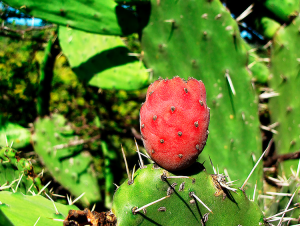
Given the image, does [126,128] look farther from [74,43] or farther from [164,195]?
[164,195]

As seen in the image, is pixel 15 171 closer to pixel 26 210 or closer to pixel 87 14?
pixel 26 210

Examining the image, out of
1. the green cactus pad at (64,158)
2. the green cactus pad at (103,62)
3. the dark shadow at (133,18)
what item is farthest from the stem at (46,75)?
the dark shadow at (133,18)

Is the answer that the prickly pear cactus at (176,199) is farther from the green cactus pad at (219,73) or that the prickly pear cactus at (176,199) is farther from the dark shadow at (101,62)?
the dark shadow at (101,62)

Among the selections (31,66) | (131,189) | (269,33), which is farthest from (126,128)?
(131,189)

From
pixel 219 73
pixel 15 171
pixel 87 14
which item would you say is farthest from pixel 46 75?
pixel 219 73

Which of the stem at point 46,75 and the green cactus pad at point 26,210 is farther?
the stem at point 46,75

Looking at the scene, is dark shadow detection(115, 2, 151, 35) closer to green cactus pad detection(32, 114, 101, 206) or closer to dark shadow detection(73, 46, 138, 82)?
dark shadow detection(73, 46, 138, 82)
